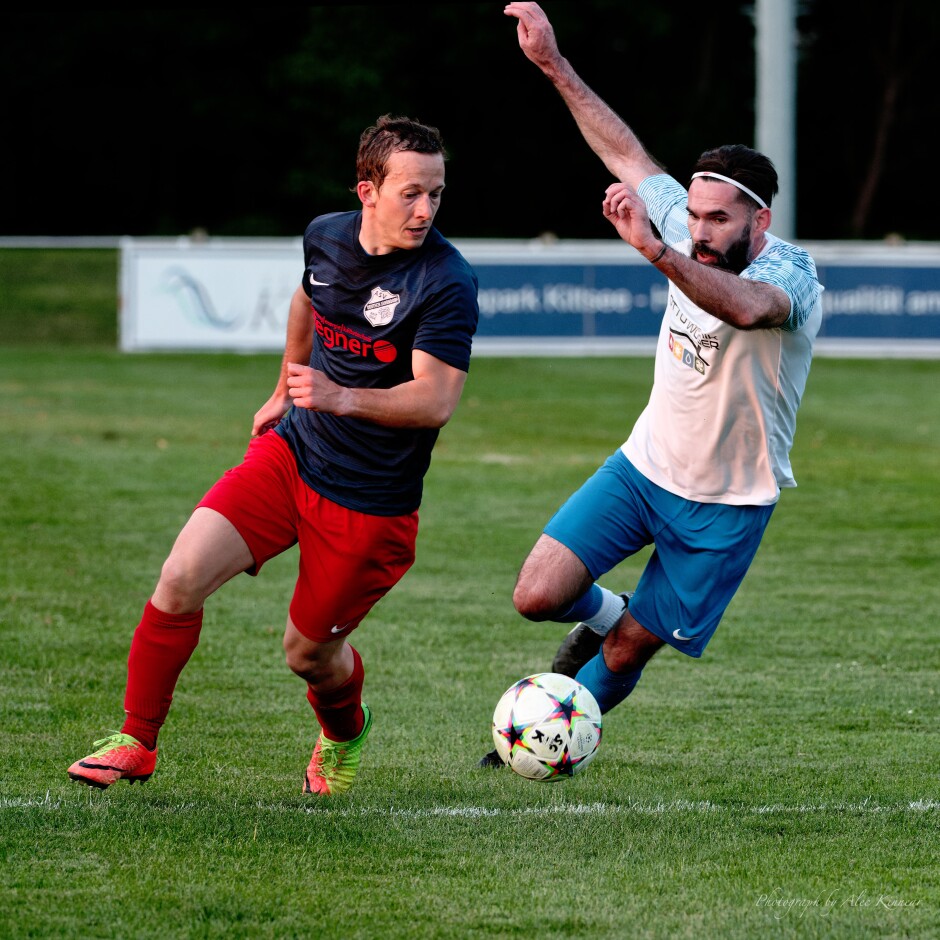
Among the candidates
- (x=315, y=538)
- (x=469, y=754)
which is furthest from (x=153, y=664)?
(x=469, y=754)

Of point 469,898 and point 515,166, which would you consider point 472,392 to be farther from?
point 515,166

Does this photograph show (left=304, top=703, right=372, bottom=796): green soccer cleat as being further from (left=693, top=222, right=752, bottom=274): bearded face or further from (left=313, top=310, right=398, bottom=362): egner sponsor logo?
(left=693, top=222, right=752, bottom=274): bearded face

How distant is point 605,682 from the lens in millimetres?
5555

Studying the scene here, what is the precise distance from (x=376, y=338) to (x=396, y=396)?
321mm

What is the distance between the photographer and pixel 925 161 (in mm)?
47906

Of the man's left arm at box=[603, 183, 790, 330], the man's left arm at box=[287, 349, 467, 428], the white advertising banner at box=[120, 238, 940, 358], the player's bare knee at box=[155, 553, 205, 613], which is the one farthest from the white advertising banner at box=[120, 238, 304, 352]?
the man's left arm at box=[603, 183, 790, 330]

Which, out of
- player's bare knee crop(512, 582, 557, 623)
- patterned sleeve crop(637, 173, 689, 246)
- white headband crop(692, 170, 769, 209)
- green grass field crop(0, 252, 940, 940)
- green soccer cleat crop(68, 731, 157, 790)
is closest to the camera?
green grass field crop(0, 252, 940, 940)

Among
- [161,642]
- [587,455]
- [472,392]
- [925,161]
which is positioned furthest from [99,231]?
[161,642]

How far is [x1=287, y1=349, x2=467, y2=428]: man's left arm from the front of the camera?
14.7ft

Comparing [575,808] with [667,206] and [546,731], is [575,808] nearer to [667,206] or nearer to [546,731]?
[546,731]

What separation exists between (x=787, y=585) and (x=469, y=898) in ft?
17.3

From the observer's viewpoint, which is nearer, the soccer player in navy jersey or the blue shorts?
the soccer player in navy jersey

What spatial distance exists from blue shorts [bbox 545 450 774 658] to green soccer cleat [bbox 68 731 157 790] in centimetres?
152

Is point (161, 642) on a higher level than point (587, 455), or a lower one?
higher
